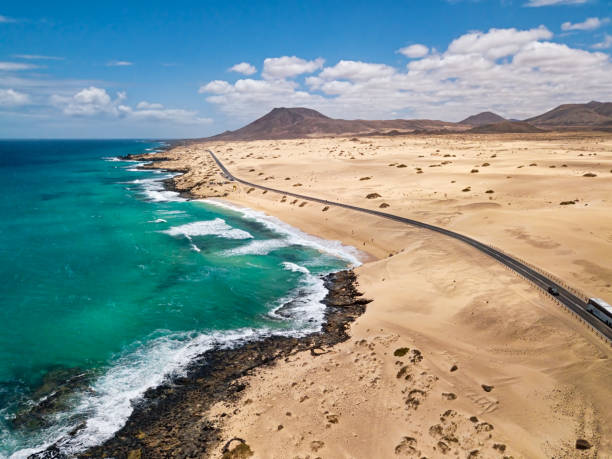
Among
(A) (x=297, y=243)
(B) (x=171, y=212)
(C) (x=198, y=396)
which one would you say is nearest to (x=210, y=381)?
(C) (x=198, y=396)

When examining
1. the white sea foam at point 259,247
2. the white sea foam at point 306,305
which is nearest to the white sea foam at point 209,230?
the white sea foam at point 259,247

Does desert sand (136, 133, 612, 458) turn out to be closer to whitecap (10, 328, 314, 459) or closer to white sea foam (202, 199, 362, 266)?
white sea foam (202, 199, 362, 266)

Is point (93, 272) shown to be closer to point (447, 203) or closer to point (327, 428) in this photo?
point (327, 428)

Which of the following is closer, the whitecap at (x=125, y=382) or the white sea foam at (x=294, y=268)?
the whitecap at (x=125, y=382)

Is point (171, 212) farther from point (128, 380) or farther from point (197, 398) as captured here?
point (197, 398)

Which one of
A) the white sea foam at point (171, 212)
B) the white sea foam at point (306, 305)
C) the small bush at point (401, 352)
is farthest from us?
the white sea foam at point (171, 212)

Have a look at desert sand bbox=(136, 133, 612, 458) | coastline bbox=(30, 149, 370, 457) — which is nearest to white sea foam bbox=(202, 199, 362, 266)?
desert sand bbox=(136, 133, 612, 458)

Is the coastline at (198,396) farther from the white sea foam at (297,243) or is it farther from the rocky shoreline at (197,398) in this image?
the white sea foam at (297,243)
